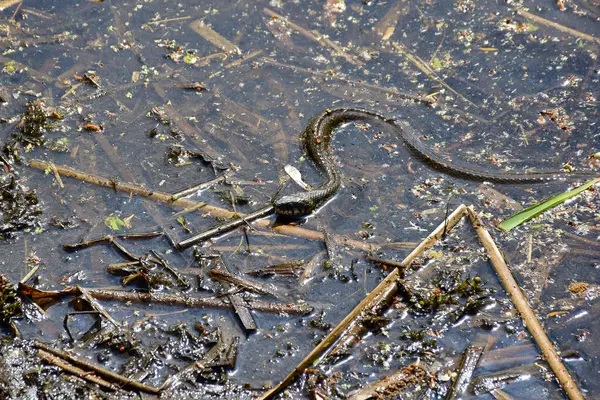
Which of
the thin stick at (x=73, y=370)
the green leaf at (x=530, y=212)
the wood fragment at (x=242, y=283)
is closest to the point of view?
the thin stick at (x=73, y=370)

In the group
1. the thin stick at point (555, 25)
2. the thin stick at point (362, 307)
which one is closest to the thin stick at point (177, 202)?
the thin stick at point (362, 307)

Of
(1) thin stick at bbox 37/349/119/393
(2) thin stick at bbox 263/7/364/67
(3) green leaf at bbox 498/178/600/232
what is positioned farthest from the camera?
(2) thin stick at bbox 263/7/364/67

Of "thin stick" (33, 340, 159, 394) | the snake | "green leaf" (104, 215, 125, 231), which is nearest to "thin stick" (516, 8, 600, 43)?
the snake

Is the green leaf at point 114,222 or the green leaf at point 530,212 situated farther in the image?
the green leaf at point 114,222

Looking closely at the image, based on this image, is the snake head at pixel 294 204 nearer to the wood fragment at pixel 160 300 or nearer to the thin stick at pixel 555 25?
the wood fragment at pixel 160 300

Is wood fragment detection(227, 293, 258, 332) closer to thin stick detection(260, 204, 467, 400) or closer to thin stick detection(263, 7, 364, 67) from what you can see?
thin stick detection(260, 204, 467, 400)

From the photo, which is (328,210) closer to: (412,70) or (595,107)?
(412,70)

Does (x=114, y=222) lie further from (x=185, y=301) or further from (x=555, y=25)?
(x=555, y=25)
